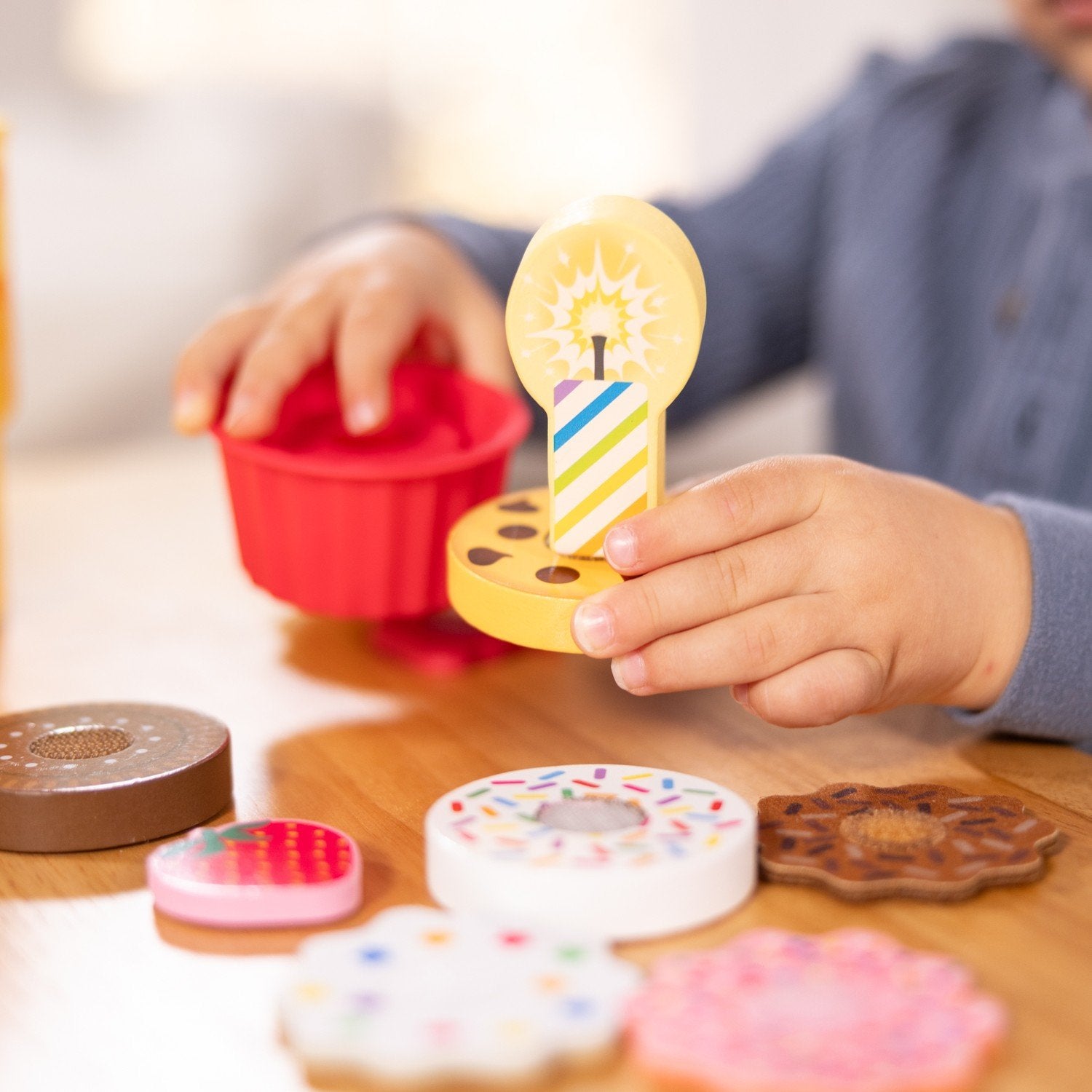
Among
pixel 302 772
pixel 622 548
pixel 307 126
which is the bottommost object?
pixel 302 772

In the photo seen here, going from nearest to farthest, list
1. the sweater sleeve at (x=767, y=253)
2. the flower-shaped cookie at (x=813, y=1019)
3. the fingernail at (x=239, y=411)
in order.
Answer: the flower-shaped cookie at (x=813, y=1019), the fingernail at (x=239, y=411), the sweater sleeve at (x=767, y=253)

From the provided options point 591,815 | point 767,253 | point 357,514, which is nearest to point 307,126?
point 767,253

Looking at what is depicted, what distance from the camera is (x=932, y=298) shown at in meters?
1.17

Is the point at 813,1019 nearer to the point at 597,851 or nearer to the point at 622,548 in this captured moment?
the point at 597,851

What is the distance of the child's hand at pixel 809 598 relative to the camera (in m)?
0.52

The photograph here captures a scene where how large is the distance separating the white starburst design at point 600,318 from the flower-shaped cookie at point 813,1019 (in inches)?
9.2

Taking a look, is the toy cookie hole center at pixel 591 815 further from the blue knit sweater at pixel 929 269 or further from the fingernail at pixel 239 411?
the blue knit sweater at pixel 929 269

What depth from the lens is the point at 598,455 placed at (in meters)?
0.53

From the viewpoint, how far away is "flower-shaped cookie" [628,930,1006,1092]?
1.09 feet

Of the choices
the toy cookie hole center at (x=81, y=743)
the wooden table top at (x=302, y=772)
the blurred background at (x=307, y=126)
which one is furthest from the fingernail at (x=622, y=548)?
the blurred background at (x=307, y=126)

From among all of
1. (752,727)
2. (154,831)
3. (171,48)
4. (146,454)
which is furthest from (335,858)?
(171,48)

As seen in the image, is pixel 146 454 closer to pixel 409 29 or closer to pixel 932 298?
pixel 932 298

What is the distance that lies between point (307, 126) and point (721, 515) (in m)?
1.59

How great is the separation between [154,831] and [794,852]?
24cm
